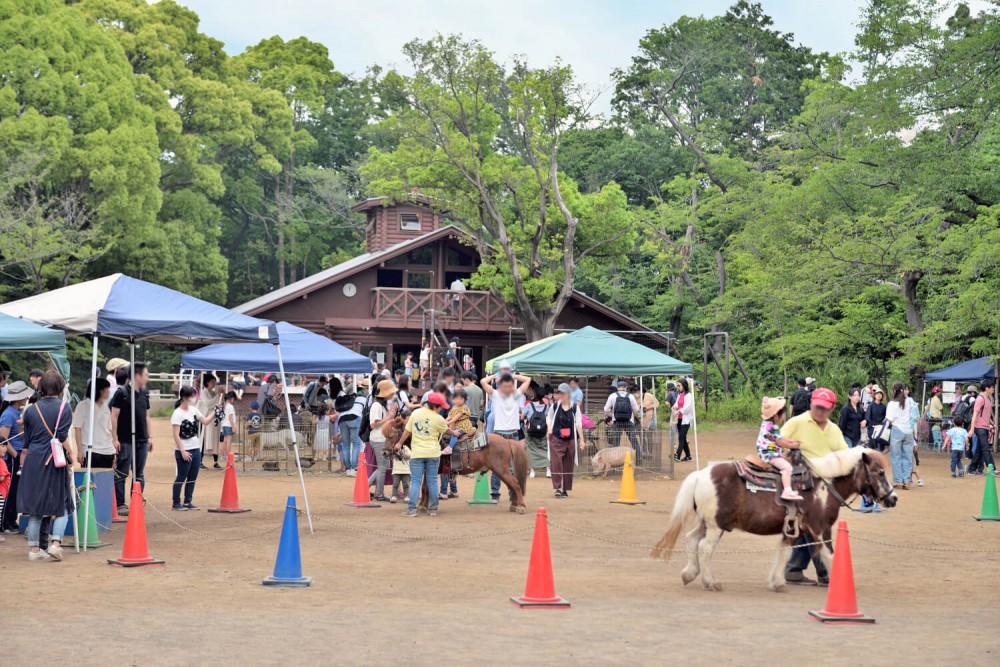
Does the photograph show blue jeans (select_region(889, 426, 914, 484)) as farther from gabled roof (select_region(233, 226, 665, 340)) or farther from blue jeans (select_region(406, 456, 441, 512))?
gabled roof (select_region(233, 226, 665, 340))

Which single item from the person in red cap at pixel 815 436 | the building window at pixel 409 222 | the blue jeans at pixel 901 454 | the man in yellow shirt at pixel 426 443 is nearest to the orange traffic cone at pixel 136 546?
the man in yellow shirt at pixel 426 443

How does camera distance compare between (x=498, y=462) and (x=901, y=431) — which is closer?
(x=498, y=462)

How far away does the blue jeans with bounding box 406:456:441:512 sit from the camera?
15242mm

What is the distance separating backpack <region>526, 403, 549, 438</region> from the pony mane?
9.70m

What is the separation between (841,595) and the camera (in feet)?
28.9

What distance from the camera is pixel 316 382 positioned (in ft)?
82.6

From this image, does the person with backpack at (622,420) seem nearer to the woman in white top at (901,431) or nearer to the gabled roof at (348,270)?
the woman in white top at (901,431)

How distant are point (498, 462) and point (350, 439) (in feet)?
22.4

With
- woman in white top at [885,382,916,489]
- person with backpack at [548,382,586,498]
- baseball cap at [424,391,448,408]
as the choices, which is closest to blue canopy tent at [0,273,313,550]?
baseball cap at [424,391,448,408]

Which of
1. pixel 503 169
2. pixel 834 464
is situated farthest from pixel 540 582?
pixel 503 169

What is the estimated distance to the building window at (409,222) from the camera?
46875mm

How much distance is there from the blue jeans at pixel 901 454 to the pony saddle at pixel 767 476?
9.68m

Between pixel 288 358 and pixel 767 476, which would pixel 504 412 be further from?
pixel 767 476

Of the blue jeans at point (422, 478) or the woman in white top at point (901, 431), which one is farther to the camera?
the woman in white top at point (901, 431)
